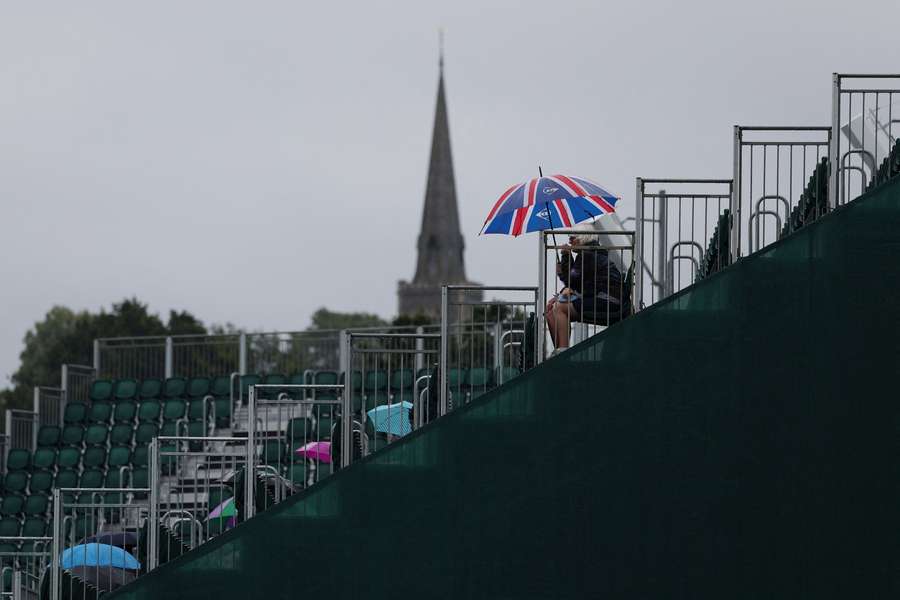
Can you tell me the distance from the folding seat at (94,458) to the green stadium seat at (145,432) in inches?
16.8

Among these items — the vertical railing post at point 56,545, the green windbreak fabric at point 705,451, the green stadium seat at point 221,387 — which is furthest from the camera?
the green stadium seat at point 221,387

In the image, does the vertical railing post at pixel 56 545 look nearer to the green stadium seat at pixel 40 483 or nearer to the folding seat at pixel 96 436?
the green stadium seat at pixel 40 483

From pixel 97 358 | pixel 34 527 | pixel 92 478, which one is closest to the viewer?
pixel 34 527

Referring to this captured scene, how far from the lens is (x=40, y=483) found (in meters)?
24.6

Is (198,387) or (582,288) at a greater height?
(582,288)

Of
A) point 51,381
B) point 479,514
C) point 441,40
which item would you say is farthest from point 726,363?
point 441,40

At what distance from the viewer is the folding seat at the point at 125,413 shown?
83.4ft

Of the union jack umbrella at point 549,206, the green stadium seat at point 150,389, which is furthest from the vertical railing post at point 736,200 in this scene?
the green stadium seat at point 150,389

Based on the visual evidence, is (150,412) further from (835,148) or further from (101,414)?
(835,148)

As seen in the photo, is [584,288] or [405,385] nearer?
[584,288]

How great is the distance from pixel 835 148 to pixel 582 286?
1.90 meters

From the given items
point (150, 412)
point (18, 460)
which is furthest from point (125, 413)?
point (18, 460)

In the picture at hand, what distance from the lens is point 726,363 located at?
1364 centimetres

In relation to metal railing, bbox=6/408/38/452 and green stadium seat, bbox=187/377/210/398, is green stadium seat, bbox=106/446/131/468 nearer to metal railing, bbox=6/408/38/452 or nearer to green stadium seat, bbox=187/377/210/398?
green stadium seat, bbox=187/377/210/398
